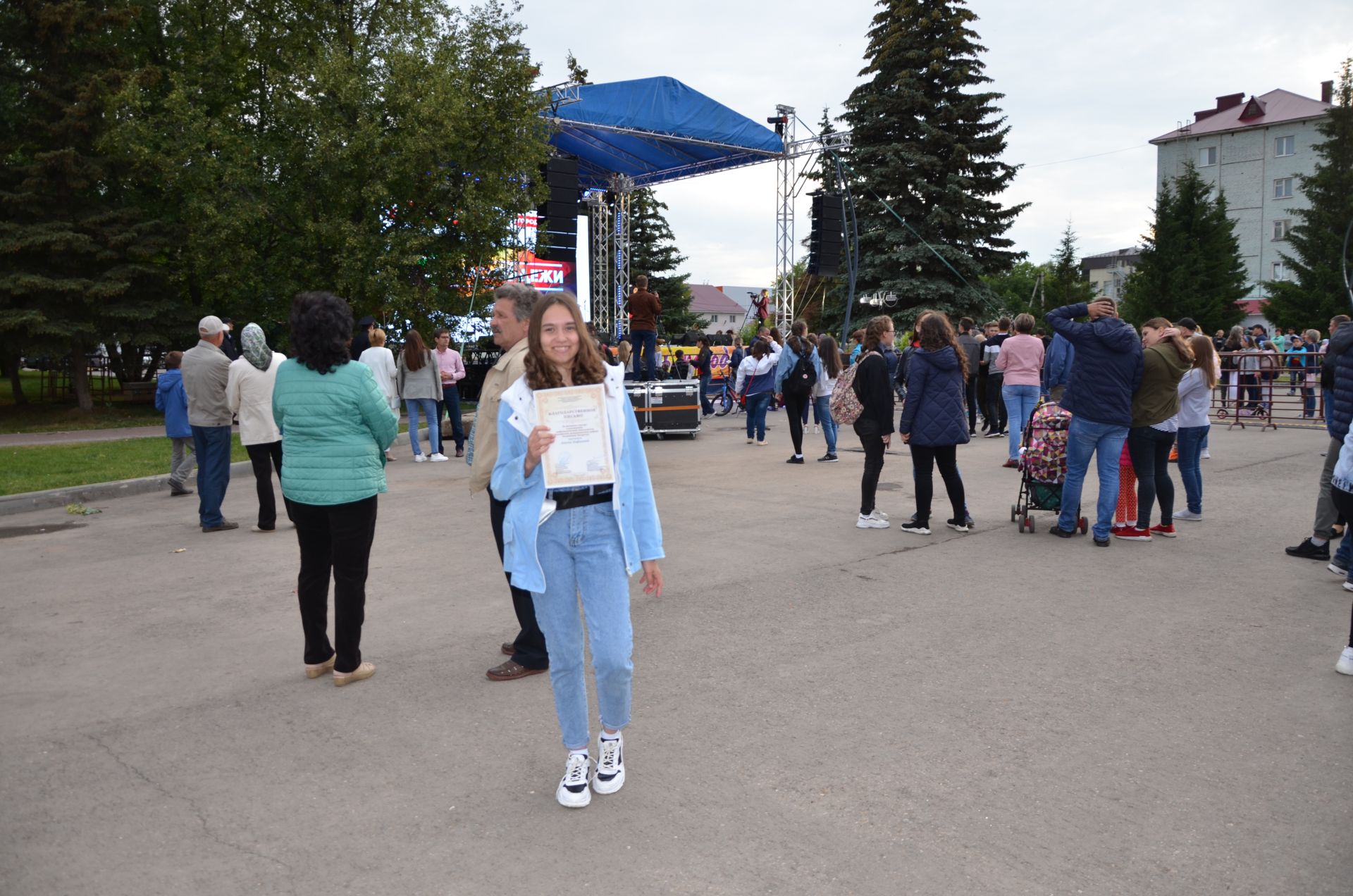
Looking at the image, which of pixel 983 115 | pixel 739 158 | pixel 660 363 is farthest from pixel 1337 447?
pixel 983 115

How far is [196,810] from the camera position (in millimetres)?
3568

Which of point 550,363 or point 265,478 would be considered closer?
point 550,363

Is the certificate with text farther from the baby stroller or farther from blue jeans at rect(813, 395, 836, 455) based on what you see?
blue jeans at rect(813, 395, 836, 455)

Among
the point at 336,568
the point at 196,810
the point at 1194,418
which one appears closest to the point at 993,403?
the point at 1194,418

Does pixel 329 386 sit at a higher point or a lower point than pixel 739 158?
lower

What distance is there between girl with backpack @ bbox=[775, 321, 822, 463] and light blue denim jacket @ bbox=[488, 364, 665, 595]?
1034cm

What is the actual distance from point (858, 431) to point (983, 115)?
32.3 m

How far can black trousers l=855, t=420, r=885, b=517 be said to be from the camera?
8.83m

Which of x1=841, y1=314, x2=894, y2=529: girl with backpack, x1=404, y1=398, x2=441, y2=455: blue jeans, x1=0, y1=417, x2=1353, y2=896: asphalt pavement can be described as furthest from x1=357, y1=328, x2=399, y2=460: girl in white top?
x1=841, y1=314, x2=894, y2=529: girl with backpack

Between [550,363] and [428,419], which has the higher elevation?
[550,363]

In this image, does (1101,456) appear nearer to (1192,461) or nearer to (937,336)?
(937,336)

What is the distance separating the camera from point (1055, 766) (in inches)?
149

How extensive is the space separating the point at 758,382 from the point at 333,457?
11724mm

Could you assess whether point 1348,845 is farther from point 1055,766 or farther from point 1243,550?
point 1243,550
